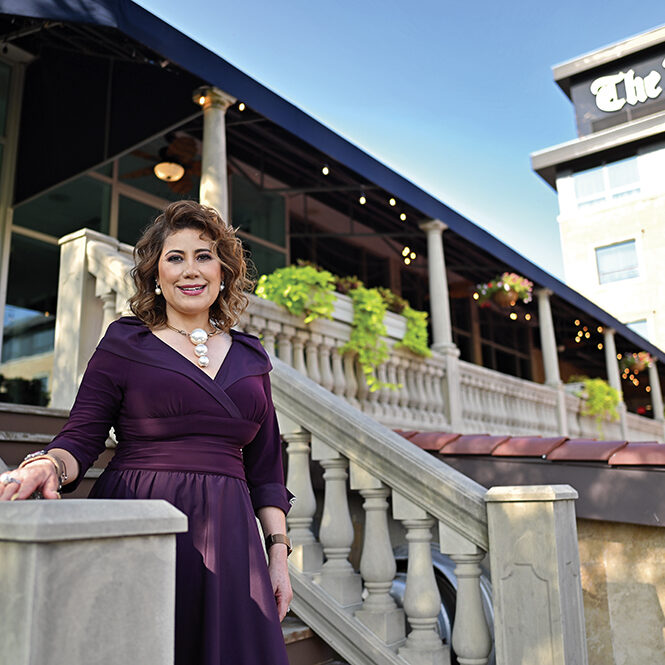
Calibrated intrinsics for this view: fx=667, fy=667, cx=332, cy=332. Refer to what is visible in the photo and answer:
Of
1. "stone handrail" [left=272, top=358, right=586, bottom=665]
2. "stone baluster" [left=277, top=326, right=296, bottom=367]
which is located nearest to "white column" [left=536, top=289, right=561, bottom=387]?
"stone baluster" [left=277, top=326, right=296, bottom=367]

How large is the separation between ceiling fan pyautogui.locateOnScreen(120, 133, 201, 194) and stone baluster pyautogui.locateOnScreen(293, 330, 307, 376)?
3.36 m

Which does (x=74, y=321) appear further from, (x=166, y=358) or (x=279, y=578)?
(x=279, y=578)

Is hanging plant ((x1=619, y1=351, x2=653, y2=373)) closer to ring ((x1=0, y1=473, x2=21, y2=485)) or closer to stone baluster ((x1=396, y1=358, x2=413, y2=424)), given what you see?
stone baluster ((x1=396, y1=358, x2=413, y2=424))

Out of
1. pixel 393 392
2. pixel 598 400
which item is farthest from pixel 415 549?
pixel 598 400

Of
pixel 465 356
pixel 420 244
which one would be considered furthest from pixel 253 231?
pixel 465 356

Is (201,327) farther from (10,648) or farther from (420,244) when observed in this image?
(420,244)

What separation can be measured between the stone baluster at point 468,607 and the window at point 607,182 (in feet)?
80.3

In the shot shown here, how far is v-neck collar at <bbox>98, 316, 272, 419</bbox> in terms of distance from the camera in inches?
67.7

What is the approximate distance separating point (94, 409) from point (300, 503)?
5.00ft

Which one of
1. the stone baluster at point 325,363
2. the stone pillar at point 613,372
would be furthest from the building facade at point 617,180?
the stone baluster at point 325,363

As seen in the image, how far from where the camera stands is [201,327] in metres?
1.91

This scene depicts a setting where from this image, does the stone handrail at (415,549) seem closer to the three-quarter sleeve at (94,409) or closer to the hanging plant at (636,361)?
the three-quarter sleeve at (94,409)

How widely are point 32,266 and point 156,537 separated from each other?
775cm

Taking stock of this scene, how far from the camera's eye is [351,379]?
6.20 meters
